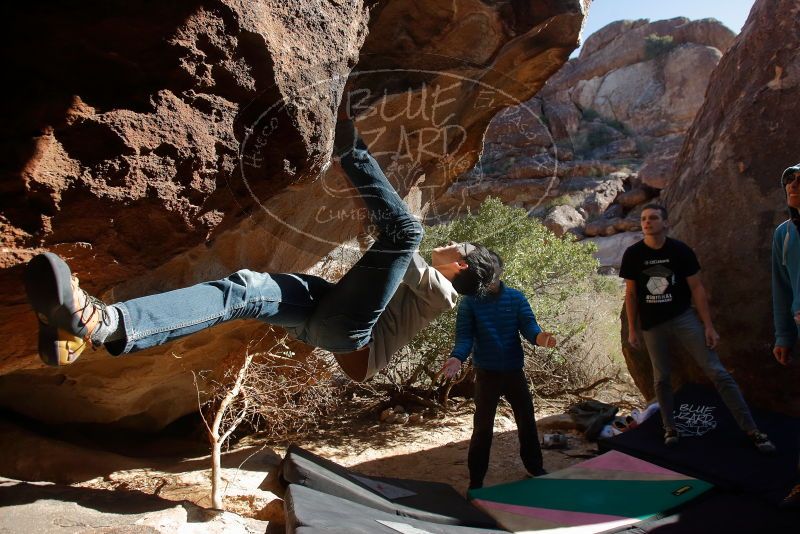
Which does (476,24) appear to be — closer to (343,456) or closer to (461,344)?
(461,344)

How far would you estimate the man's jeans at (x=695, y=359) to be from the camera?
13.3 ft

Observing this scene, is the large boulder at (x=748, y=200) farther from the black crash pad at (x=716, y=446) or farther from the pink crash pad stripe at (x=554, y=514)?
the pink crash pad stripe at (x=554, y=514)

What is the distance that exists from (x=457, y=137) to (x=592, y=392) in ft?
14.2

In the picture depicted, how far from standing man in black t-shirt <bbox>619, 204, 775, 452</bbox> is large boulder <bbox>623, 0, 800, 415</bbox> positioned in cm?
100

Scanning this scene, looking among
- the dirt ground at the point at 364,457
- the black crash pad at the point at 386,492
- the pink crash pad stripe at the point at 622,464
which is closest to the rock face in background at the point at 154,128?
the black crash pad at the point at 386,492

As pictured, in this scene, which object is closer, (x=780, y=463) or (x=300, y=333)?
(x=300, y=333)

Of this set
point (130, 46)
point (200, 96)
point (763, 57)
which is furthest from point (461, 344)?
point (763, 57)

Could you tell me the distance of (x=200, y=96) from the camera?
2355 mm

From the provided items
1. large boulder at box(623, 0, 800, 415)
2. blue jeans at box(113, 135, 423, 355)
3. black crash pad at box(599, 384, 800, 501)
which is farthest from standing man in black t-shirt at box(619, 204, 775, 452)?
blue jeans at box(113, 135, 423, 355)

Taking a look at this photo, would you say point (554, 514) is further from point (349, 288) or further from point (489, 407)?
point (349, 288)

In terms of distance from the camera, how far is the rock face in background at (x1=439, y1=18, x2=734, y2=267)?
22.5 m

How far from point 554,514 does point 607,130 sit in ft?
94.1

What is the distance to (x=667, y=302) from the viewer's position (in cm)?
424

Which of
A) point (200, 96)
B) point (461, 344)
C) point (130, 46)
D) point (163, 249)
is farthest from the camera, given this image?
point (461, 344)
